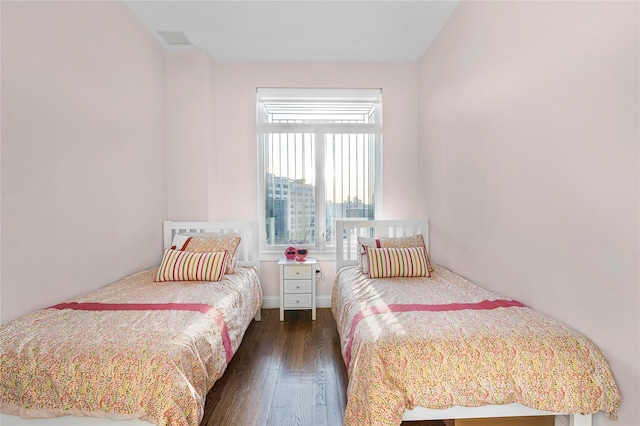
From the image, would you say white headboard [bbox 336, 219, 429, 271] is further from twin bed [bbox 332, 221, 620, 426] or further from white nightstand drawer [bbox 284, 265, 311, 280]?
twin bed [bbox 332, 221, 620, 426]

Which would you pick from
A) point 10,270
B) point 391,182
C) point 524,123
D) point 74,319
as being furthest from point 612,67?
point 10,270

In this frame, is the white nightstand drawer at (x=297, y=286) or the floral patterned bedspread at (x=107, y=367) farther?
the white nightstand drawer at (x=297, y=286)

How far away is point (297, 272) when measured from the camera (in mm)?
3062

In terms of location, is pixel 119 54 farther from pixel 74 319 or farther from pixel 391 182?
pixel 391 182

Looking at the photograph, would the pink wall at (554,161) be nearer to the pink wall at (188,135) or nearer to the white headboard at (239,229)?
the white headboard at (239,229)

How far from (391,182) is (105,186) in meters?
2.52

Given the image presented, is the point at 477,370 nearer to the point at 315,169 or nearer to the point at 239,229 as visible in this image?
the point at 239,229

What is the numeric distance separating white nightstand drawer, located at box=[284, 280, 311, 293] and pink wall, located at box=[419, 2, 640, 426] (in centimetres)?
133

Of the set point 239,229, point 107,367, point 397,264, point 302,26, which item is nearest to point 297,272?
point 239,229

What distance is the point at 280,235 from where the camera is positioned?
3514 mm

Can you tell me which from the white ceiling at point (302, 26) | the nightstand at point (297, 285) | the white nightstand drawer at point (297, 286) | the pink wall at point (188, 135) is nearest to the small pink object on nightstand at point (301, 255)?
the nightstand at point (297, 285)

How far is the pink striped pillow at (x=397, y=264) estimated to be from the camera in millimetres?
2514

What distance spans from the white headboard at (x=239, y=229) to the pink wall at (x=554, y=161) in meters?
1.79

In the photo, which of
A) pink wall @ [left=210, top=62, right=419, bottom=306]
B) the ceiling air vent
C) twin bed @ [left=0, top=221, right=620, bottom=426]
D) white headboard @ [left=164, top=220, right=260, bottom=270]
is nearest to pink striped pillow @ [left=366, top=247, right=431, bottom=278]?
twin bed @ [left=0, top=221, right=620, bottom=426]
